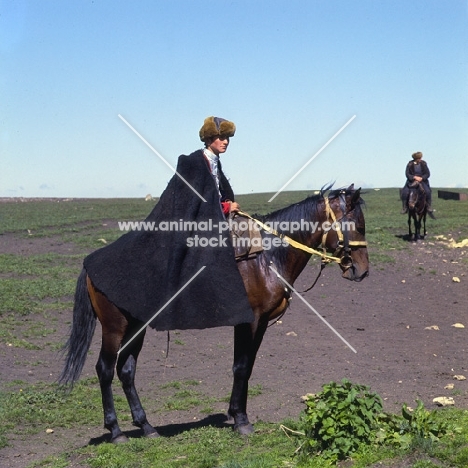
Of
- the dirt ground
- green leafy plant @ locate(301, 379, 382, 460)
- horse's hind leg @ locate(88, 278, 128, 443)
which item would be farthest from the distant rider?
green leafy plant @ locate(301, 379, 382, 460)

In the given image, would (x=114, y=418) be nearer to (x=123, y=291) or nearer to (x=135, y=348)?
(x=135, y=348)

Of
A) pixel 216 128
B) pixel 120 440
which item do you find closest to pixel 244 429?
pixel 120 440

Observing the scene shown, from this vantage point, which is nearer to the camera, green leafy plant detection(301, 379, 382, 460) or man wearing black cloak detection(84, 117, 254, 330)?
green leafy plant detection(301, 379, 382, 460)

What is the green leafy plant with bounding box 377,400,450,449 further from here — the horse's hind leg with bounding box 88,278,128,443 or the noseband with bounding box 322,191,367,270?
the horse's hind leg with bounding box 88,278,128,443

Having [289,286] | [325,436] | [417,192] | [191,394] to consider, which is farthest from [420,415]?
[417,192]

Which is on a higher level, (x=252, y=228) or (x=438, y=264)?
(x=252, y=228)

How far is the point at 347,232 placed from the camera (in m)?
7.22

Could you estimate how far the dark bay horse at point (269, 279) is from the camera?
23.8 feet

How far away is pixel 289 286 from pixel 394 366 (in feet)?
12.2

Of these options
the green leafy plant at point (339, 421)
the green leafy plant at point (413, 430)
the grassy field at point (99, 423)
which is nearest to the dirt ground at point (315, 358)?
the grassy field at point (99, 423)

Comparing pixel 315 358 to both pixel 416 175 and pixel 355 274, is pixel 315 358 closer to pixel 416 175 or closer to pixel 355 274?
pixel 355 274

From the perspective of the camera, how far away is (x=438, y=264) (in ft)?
64.9

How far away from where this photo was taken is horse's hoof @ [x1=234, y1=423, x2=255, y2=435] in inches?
285

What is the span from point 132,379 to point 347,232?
2.41m
